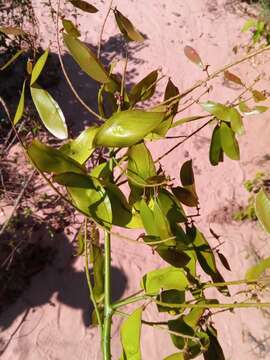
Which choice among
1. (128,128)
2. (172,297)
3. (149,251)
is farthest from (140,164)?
(149,251)

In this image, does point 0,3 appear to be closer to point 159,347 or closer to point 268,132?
point 268,132

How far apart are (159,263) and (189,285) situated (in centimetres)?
190

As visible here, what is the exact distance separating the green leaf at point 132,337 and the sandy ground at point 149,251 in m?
1.68

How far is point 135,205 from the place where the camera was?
512mm

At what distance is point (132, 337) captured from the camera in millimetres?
504

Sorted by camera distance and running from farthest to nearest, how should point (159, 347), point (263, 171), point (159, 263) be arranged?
point (263, 171) < point (159, 263) < point (159, 347)

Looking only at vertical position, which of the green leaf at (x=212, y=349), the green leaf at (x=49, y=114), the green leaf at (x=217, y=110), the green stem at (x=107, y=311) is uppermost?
the green leaf at (x=49, y=114)

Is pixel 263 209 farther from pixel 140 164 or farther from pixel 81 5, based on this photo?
pixel 81 5

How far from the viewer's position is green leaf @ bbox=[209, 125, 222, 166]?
21.8 inches

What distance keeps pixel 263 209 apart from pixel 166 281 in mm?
158

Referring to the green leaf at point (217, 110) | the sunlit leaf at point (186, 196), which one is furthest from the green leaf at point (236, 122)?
the sunlit leaf at point (186, 196)

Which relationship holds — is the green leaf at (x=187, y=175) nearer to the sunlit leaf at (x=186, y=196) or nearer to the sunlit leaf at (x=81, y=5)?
the sunlit leaf at (x=186, y=196)

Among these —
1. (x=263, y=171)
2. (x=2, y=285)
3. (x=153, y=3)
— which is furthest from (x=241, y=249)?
(x=153, y=3)

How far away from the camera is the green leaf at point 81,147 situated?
0.49m
